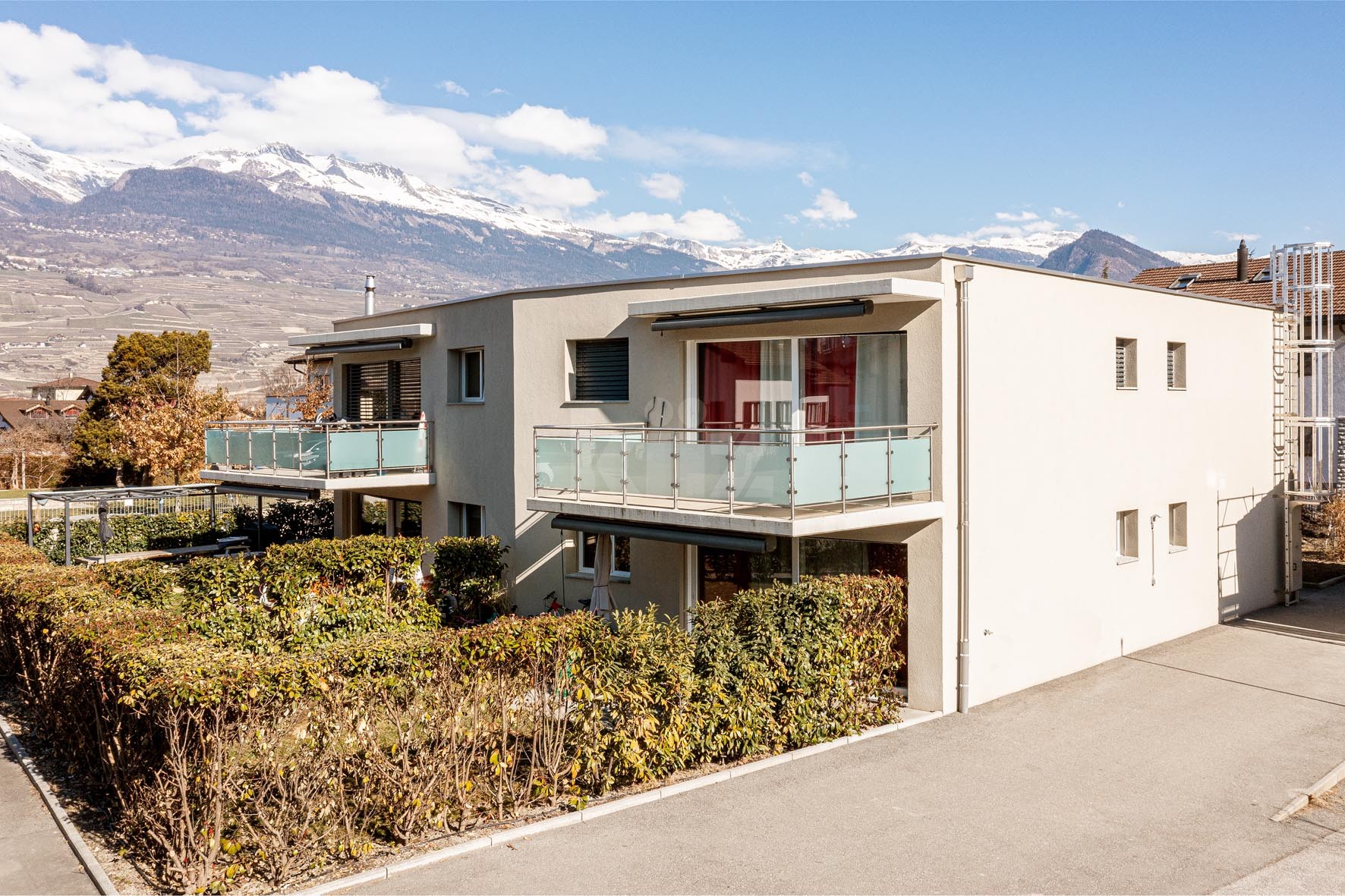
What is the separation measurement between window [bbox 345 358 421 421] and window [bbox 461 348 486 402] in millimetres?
1396

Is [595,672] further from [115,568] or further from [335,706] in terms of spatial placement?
[115,568]

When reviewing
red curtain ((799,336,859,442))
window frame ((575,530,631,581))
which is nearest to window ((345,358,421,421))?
window frame ((575,530,631,581))

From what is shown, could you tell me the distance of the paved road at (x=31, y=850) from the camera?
7.42 metres

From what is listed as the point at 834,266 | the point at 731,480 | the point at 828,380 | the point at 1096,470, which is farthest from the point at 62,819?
the point at 1096,470

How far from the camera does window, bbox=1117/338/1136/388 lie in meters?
15.5

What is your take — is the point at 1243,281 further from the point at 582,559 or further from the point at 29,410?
the point at 29,410

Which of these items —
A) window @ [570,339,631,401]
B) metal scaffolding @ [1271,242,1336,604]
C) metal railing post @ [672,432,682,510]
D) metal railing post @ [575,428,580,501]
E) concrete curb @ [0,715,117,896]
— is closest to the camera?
concrete curb @ [0,715,117,896]

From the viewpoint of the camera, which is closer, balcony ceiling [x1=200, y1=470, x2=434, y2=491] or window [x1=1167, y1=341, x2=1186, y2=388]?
window [x1=1167, y1=341, x2=1186, y2=388]

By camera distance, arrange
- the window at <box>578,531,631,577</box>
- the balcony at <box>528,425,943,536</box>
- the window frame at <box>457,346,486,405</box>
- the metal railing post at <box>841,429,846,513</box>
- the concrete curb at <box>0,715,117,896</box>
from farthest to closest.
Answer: the window frame at <box>457,346,486,405</box>, the window at <box>578,531,631,577</box>, the metal railing post at <box>841,429,846,513</box>, the balcony at <box>528,425,943,536</box>, the concrete curb at <box>0,715,117,896</box>

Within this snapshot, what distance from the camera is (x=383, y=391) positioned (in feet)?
68.4

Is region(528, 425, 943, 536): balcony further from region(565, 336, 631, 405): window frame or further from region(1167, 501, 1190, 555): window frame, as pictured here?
region(1167, 501, 1190, 555): window frame

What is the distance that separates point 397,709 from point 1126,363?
12.3 metres

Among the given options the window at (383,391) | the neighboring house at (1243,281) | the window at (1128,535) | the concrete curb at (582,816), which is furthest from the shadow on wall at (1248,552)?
the window at (383,391)

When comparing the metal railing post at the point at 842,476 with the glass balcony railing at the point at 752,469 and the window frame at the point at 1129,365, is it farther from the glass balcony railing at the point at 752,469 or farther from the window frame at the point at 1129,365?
the window frame at the point at 1129,365
